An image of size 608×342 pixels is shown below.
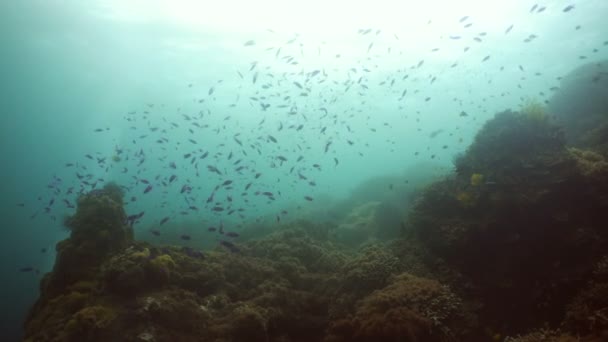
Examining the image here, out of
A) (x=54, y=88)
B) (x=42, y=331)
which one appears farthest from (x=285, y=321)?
(x=54, y=88)

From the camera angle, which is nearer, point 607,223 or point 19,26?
point 607,223

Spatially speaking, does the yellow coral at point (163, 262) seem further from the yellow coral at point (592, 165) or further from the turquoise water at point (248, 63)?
the yellow coral at point (592, 165)

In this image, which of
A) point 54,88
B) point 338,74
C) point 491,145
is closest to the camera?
→ point 491,145

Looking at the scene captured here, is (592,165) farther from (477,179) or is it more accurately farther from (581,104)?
(581,104)

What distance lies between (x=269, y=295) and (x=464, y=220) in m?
6.08

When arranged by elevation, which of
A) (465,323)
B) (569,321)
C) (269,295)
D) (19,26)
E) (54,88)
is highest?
(54,88)

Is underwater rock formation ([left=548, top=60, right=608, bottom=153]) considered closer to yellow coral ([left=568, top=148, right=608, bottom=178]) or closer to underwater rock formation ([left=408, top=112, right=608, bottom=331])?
yellow coral ([left=568, top=148, right=608, bottom=178])

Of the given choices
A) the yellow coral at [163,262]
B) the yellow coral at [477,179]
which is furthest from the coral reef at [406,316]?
the yellow coral at [163,262]

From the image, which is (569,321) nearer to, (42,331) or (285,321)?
(285,321)

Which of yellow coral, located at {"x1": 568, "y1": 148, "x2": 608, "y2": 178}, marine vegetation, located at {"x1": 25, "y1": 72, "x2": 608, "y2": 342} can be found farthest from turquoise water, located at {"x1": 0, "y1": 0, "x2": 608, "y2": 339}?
yellow coral, located at {"x1": 568, "y1": 148, "x2": 608, "y2": 178}

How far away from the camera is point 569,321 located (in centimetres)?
597

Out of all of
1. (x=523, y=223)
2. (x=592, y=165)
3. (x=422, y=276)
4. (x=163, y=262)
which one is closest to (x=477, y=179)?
(x=523, y=223)

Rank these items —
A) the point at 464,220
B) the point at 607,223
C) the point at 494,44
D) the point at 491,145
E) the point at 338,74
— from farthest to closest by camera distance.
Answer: the point at 338,74, the point at 494,44, the point at 491,145, the point at 464,220, the point at 607,223

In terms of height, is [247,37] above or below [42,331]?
above
